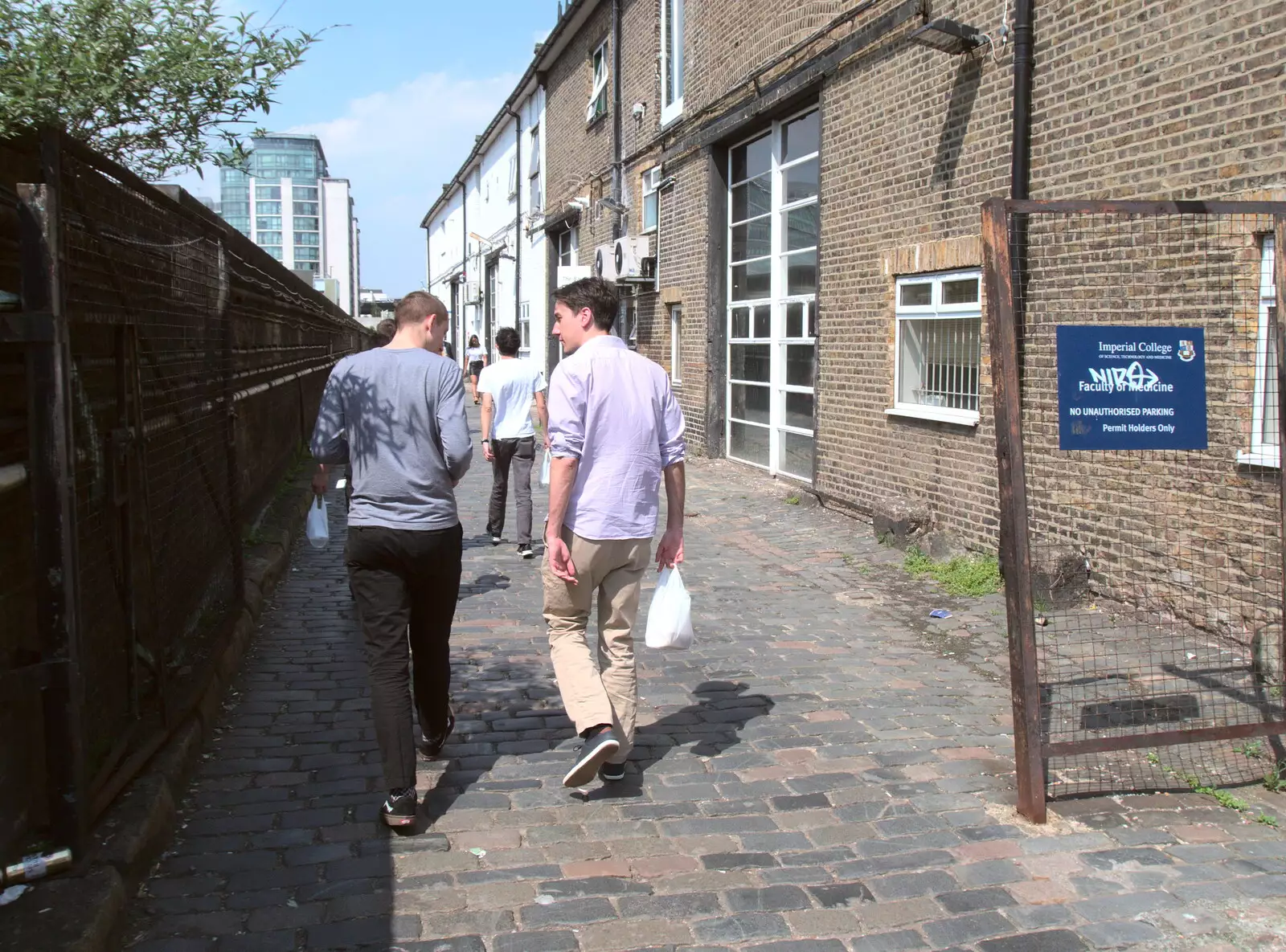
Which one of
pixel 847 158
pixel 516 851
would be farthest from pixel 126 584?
pixel 847 158

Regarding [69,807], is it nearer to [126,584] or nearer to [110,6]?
[126,584]

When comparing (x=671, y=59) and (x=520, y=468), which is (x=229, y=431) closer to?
(x=520, y=468)

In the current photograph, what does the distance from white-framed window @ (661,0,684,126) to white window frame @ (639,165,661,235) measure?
2.88 feet

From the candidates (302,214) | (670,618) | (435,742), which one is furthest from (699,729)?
(302,214)

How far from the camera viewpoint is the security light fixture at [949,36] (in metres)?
8.13

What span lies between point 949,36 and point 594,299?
531 cm

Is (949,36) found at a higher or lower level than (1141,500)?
higher

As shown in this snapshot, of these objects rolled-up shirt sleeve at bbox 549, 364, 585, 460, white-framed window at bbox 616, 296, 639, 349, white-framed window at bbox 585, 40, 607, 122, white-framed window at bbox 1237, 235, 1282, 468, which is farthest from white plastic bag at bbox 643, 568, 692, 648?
white-framed window at bbox 585, 40, 607, 122

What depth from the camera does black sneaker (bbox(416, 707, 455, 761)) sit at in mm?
4535

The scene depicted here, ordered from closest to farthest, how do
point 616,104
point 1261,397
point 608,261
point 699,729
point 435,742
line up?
point 435,742 → point 699,729 → point 1261,397 → point 608,261 → point 616,104

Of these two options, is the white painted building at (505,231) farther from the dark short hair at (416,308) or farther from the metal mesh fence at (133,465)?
the dark short hair at (416,308)

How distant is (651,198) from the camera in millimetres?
17188

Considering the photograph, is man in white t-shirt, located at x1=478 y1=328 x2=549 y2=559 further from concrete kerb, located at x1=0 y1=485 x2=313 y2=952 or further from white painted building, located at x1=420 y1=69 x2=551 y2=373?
white painted building, located at x1=420 y1=69 x2=551 y2=373

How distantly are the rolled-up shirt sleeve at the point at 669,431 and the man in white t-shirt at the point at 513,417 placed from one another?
448cm
